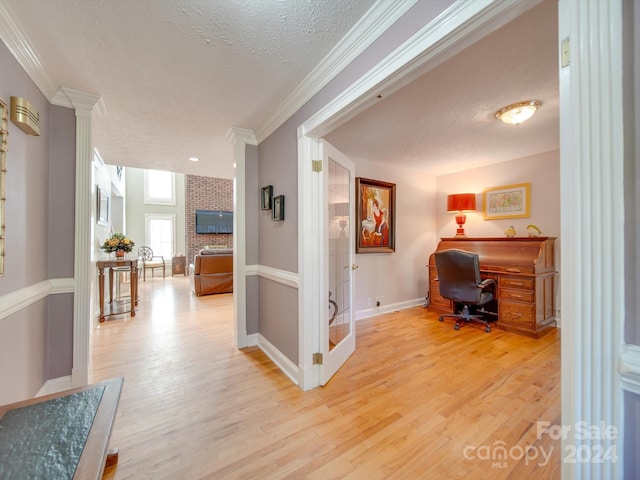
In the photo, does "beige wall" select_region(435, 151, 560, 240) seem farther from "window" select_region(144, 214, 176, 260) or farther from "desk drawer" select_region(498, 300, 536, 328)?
"window" select_region(144, 214, 176, 260)

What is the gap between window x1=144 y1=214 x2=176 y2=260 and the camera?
27.9 ft

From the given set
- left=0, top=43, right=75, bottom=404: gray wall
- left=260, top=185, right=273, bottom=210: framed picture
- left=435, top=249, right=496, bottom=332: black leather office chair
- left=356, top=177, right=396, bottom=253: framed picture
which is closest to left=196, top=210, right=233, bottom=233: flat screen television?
left=356, top=177, right=396, bottom=253: framed picture

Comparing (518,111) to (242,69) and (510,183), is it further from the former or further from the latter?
→ (242,69)

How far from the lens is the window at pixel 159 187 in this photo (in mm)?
8461

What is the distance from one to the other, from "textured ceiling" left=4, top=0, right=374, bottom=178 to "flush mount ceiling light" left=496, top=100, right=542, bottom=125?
1.67 metres

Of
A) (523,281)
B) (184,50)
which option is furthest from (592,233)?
(523,281)

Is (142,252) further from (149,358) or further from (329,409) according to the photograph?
(329,409)

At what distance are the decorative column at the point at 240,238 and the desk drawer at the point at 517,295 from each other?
316 centimetres

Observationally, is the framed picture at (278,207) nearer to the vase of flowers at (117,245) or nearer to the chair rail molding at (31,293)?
the chair rail molding at (31,293)

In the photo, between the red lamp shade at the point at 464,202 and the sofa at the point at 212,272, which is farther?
the sofa at the point at 212,272

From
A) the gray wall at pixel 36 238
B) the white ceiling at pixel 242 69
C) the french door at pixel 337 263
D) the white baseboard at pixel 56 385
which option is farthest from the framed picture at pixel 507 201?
the white baseboard at pixel 56 385

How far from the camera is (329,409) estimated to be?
176 cm

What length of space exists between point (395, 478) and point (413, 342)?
1.75 m

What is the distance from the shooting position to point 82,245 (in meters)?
2.08
